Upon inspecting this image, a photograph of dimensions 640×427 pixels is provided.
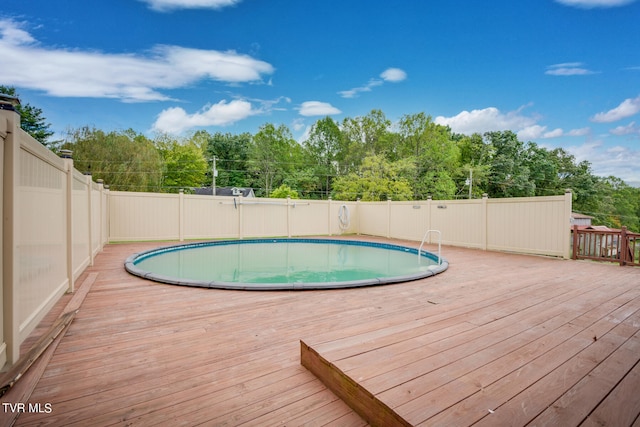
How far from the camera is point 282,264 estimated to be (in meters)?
6.96

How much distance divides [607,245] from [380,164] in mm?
13861

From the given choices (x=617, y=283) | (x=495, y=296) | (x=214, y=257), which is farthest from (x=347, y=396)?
(x=214, y=257)

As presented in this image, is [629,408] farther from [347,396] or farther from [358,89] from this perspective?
[358,89]

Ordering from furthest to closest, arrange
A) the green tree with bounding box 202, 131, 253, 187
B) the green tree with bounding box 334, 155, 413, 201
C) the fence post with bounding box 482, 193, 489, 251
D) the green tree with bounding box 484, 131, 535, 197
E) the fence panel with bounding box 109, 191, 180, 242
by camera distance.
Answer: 1. the green tree with bounding box 202, 131, 253, 187
2. the green tree with bounding box 484, 131, 535, 197
3. the green tree with bounding box 334, 155, 413, 201
4. the fence panel with bounding box 109, 191, 180, 242
5. the fence post with bounding box 482, 193, 489, 251

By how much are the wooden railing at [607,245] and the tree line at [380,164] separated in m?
12.2

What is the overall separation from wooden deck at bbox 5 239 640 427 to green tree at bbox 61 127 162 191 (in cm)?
1608

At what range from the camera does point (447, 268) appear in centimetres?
532

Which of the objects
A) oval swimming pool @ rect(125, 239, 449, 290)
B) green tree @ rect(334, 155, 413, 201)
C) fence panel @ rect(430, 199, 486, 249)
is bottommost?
oval swimming pool @ rect(125, 239, 449, 290)

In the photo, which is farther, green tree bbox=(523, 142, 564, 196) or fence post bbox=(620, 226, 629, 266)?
green tree bbox=(523, 142, 564, 196)

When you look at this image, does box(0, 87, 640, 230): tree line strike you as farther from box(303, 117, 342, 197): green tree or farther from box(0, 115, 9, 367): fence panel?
box(0, 115, 9, 367): fence panel

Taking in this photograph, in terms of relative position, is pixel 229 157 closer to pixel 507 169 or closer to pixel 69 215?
pixel 507 169

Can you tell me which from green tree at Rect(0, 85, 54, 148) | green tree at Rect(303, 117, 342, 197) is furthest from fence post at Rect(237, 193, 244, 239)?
green tree at Rect(0, 85, 54, 148)

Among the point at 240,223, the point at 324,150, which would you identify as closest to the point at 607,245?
the point at 240,223

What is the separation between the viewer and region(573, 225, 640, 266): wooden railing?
5.69 m
